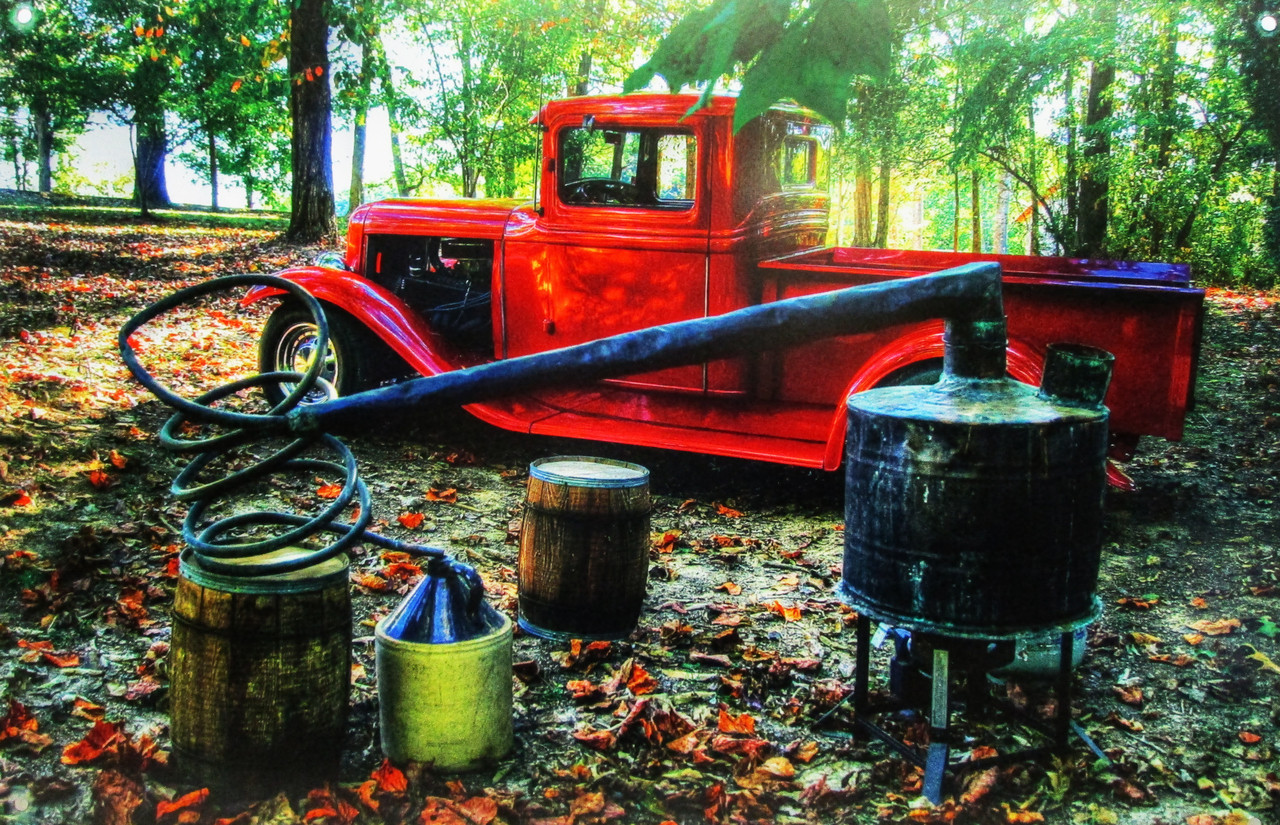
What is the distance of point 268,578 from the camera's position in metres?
2.45

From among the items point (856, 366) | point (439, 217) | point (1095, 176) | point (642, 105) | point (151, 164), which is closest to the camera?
point (856, 366)

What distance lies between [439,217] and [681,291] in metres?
1.91

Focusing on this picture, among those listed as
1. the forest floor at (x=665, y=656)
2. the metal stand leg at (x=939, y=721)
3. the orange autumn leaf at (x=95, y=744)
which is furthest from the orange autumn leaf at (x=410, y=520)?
the metal stand leg at (x=939, y=721)

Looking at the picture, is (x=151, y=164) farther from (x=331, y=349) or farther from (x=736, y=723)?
(x=736, y=723)

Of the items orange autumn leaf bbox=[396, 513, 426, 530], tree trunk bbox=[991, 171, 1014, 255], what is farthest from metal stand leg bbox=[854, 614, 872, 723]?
tree trunk bbox=[991, 171, 1014, 255]

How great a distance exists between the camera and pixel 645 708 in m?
3.09

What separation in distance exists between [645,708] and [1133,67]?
11.9 metres

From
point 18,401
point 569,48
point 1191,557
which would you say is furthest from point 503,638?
point 569,48

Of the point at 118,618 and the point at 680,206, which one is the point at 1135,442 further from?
the point at 118,618

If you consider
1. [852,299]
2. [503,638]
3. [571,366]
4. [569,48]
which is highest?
[569,48]

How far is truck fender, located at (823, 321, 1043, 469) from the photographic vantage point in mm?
4621

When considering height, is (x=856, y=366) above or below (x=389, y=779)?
above

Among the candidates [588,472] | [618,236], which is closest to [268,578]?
[588,472]

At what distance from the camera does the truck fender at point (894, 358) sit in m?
4.62
